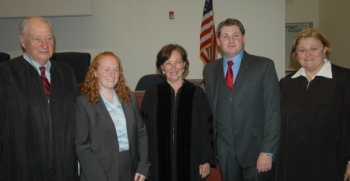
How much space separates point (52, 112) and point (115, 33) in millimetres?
3866

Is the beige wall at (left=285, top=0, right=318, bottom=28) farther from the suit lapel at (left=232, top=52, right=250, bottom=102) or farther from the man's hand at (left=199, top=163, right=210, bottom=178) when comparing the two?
the man's hand at (left=199, top=163, right=210, bottom=178)

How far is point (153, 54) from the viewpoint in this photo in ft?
18.6

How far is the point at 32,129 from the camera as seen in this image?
193 centimetres

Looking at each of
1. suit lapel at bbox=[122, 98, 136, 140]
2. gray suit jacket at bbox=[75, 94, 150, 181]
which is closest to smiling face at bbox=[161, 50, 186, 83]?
suit lapel at bbox=[122, 98, 136, 140]

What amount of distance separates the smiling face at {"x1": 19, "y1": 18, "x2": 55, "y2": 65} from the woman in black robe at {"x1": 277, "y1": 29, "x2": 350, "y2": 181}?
1.76 metres

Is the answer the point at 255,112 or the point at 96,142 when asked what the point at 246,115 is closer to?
the point at 255,112

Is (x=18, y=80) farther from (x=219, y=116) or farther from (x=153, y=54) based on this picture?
(x=153, y=54)

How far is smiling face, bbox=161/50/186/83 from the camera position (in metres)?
2.23

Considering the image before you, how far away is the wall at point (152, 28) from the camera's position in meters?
5.52

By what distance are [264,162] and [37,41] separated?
5.78 feet

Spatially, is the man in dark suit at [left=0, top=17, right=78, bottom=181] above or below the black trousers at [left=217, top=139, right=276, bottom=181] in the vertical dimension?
above

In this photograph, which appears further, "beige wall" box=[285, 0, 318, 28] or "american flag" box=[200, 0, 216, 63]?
"beige wall" box=[285, 0, 318, 28]

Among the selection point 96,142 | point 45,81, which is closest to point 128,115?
point 96,142

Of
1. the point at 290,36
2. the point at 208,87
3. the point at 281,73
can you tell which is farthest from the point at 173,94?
the point at 290,36
